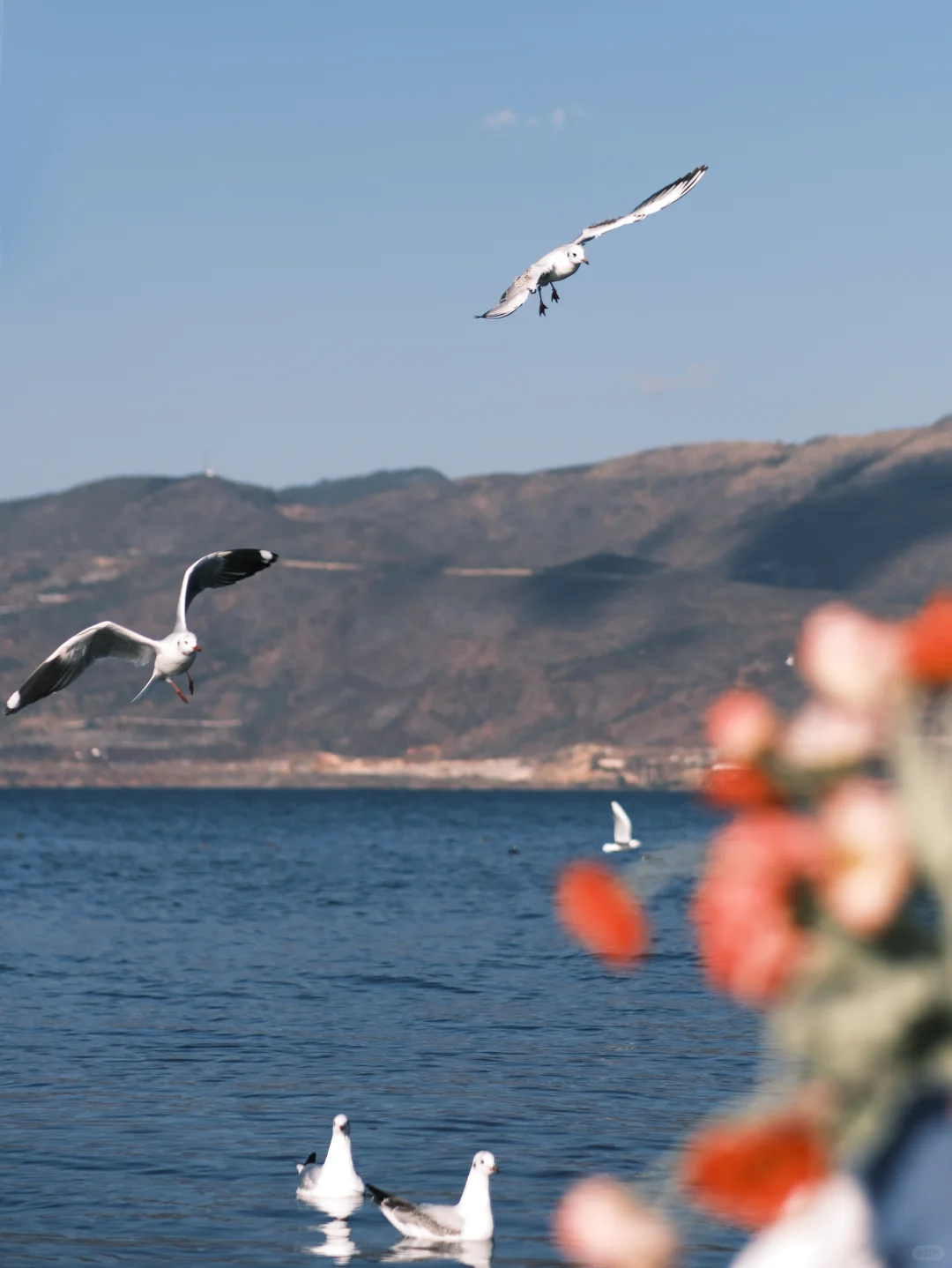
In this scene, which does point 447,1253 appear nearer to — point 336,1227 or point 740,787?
point 336,1227

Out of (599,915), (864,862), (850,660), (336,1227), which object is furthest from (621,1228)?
(336,1227)

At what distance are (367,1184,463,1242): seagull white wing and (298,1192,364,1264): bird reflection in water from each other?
539mm

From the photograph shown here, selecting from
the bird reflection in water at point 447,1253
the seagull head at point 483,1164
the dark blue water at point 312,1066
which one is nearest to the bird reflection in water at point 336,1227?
the dark blue water at point 312,1066

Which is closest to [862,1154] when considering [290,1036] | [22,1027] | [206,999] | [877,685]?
[877,685]

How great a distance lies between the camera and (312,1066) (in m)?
32.3

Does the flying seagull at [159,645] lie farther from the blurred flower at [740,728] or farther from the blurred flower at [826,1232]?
the blurred flower at [740,728]

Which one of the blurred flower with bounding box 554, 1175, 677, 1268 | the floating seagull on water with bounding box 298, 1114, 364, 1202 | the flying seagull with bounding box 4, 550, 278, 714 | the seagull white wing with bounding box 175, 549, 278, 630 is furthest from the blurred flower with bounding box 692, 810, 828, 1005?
the floating seagull on water with bounding box 298, 1114, 364, 1202

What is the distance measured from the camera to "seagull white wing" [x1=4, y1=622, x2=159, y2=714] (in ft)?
48.3

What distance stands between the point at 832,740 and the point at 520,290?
1908 centimetres

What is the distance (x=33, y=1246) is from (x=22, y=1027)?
62.5ft

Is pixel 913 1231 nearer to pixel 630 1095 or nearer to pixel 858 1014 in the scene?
pixel 858 1014

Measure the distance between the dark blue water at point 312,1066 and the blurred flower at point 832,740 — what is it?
23 cm

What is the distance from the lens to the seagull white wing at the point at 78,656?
48.3 ft

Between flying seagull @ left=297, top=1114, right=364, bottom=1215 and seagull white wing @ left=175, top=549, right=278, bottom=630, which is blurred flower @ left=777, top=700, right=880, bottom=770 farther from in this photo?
flying seagull @ left=297, top=1114, right=364, bottom=1215
